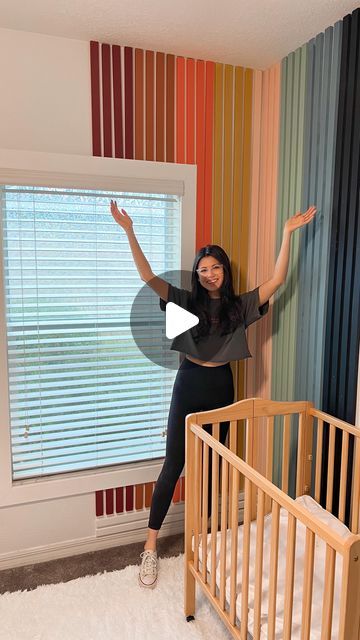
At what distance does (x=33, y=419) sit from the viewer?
2051mm

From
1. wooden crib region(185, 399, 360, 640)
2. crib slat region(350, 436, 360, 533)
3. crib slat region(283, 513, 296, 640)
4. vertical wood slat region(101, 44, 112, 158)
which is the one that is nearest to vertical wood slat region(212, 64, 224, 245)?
vertical wood slat region(101, 44, 112, 158)

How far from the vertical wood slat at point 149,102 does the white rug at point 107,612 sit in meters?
1.94

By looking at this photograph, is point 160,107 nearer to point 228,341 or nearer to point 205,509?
point 228,341

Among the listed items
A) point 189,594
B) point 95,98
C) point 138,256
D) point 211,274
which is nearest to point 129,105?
point 95,98

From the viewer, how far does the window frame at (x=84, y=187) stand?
6.22 ft

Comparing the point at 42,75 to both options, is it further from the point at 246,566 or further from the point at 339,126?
the point at 246,566

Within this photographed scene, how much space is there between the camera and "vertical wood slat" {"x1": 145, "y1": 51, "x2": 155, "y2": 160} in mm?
2020

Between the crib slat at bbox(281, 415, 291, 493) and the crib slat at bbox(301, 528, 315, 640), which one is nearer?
the crib slat at bbox(301, 528, 315, 640)

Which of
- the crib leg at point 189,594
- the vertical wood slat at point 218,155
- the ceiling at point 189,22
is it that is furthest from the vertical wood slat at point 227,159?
the crib leg at point 189,594

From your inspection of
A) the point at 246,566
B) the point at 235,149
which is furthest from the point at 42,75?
the point at 246,566

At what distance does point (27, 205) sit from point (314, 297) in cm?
131

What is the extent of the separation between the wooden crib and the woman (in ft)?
0.86

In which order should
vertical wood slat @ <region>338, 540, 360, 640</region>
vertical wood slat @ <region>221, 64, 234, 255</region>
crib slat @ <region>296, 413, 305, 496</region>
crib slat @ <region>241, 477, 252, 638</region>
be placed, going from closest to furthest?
1. vertical wood slat @ <region>338, 540, 360, 640</region>
2. crib slat @ <region>241, 477, 252, 638</region>
3. crib slat @ <region>296, 413, 305, 496</region>
4. vertical wood slat @ <region>221, 64, 234, 255</region>

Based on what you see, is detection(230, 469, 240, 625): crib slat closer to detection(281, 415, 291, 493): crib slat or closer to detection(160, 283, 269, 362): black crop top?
detection(281, 415, 291, 493): crib slat
